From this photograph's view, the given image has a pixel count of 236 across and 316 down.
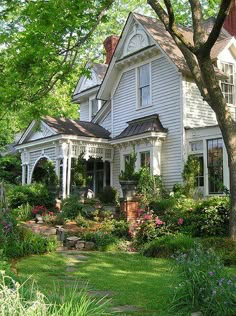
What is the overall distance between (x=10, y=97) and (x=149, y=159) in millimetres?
7885

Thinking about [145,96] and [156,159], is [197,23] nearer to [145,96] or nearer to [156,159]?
[156,159]

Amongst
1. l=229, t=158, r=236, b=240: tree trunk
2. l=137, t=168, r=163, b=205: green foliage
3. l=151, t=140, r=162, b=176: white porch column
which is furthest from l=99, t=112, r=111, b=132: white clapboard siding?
l=229, t=158, r=236, b=240: tree trunk

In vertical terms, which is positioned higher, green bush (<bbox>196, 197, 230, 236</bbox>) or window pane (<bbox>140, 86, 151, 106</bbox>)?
window pane (<bbox>140, 86, 151, 106</bbox>)

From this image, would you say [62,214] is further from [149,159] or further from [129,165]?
[149,159]

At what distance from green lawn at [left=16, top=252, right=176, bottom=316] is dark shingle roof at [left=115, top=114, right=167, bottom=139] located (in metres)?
8.93

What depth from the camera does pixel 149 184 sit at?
17703 millimetres

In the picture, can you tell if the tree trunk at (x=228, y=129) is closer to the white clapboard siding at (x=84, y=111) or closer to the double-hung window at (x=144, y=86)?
the double-hung window at (x=144, y=86)

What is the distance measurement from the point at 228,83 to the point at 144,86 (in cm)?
394

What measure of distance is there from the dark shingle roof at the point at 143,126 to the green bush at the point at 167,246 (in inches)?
332

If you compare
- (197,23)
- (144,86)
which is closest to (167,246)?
(197,23)

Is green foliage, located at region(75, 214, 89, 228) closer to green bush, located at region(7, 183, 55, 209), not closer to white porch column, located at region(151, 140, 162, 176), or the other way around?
green bush, located at region(7, 183, 55, 209)

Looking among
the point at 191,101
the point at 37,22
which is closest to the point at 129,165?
the point at 191,101

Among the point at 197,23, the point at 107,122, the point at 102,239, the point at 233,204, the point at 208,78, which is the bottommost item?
the point at 102,239

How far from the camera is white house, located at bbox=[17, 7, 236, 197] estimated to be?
18125 millimetres
